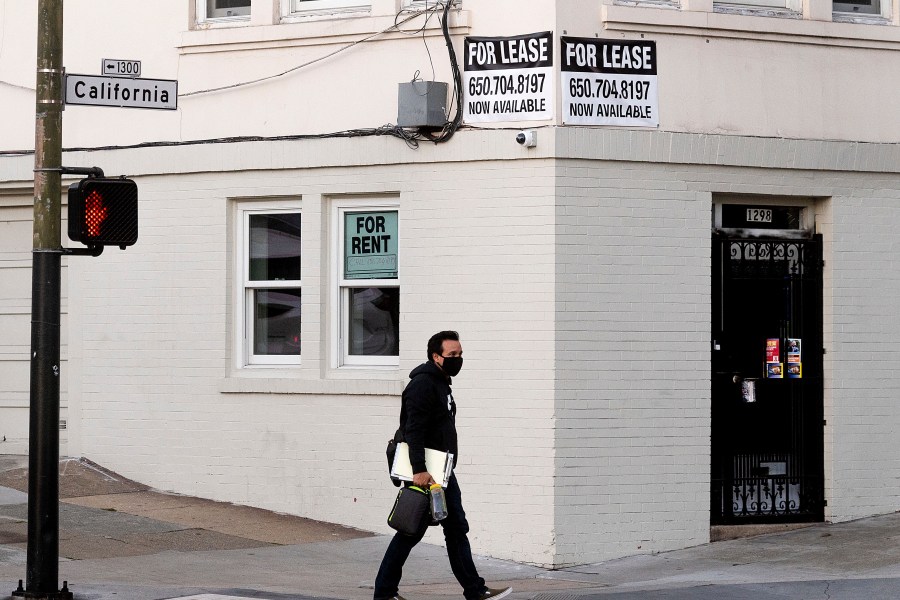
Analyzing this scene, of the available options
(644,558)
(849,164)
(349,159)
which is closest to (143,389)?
(349,159)

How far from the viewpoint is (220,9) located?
12594 mm

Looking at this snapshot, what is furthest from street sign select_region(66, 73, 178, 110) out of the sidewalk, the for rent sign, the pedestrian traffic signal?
the sidewalk

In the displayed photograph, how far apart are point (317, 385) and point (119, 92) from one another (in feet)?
12.2

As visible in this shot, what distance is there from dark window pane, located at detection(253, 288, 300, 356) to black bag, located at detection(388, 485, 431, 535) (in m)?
4.09

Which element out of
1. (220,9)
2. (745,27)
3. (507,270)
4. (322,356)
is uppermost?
(220,9)

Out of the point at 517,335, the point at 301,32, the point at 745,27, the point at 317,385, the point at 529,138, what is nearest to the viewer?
the point at 529,138

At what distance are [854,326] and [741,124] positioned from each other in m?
2.03

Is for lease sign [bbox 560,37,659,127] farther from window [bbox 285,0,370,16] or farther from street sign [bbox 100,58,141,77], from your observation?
street sign [bbox 100,58,141,77]

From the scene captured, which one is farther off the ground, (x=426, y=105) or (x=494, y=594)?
(x=426, y=105)

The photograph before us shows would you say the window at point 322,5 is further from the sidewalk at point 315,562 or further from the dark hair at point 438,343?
the sidewalk at point 315,562

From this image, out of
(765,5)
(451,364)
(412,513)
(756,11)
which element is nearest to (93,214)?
(451,364)

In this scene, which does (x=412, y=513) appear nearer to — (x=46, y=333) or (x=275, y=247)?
(x=46, y=333)

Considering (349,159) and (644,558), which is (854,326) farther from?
(349,159)

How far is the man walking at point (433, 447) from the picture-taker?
27.6 feet
